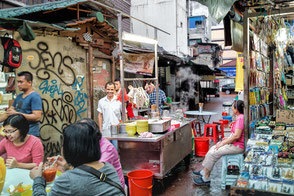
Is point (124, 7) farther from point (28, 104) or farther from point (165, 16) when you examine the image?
point (28, 104)

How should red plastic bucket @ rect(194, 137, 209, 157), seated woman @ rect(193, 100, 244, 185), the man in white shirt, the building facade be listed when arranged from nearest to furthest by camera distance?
seated woman @ rect(193, 100, 244, 185) → the man in white shirt → red plastic bucket @ rect(194, 137, 209, 157) → the building facade

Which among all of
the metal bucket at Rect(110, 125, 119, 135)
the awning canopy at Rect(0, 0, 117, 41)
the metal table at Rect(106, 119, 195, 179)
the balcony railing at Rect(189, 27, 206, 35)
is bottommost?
the metal table at Rect(106, 119, 195, 179)

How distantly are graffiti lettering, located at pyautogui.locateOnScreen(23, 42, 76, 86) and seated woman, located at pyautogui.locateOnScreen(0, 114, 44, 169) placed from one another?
3090 millimetres

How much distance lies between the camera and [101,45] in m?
8.55

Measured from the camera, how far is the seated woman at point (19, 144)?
3457 millimetres

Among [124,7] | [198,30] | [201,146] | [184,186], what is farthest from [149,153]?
[198,30]

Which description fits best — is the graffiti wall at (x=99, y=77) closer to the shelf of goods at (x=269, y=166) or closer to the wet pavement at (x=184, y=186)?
the wet pavement at (x=184, y=186)

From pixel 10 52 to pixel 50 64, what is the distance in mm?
1780

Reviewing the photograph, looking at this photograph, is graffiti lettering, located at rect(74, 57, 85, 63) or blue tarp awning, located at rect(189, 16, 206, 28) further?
blue tarp awning, located at rect(189, 16, 206, 28)

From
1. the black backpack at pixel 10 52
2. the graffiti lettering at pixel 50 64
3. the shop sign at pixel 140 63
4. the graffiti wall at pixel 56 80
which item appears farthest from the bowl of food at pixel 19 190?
the shop sign at pixel 140 63

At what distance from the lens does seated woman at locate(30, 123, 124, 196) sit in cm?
196

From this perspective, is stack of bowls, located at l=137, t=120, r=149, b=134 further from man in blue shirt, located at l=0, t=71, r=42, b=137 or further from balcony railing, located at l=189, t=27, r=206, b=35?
balcony railing, located at l=189, t=27, r=206, b=35

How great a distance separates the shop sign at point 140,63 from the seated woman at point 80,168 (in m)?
8.33

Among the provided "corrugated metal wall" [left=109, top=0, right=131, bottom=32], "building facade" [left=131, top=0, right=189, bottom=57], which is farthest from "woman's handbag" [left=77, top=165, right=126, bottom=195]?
"building facade" [left=131, top=0, right=189, bottom=57]
